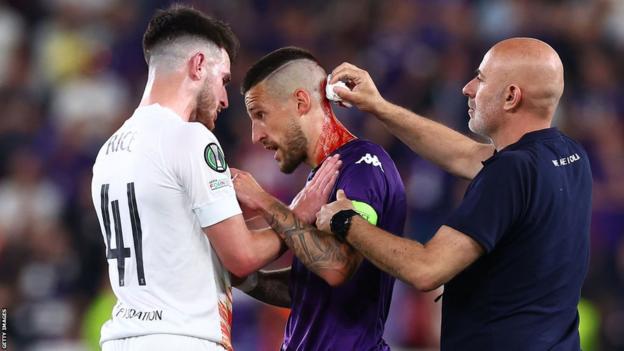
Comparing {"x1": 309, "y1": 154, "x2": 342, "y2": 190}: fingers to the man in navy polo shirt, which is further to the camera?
{"x1": 309, "y1": 154, "x2": 342, "y2": 190}: fingers

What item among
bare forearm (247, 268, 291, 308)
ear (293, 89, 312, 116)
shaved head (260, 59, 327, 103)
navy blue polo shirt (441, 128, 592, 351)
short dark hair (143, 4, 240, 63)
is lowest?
bare forearm (247, 268, 291, 308)

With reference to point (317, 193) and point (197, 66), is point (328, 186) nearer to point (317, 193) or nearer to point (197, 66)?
point (317, 193)

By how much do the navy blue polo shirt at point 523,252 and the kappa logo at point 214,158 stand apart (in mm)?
1107

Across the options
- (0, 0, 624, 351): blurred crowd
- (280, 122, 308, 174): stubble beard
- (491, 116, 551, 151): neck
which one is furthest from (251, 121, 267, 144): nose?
(0, 0, 624, 351): blurred crowd

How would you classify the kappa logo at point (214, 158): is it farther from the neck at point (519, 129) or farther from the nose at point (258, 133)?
the neck at point (519, 129)

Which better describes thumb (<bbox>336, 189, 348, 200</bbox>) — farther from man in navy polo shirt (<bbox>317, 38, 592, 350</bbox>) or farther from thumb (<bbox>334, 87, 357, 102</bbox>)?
thumb (<bbox>334, 87, 357, 102</bbox>)

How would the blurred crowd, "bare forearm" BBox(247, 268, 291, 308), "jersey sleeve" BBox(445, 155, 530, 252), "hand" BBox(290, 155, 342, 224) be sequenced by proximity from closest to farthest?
"jersey sleeve" BBox(445, 155, 530, 252) < "hand" BBox(290, 155, 342, 224) < "bare forearm" BBox(247, 268, 291, 308) < the blurred crowd

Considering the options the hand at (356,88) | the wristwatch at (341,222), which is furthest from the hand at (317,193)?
the hand at (356,88)

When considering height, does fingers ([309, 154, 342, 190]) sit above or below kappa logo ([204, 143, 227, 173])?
below

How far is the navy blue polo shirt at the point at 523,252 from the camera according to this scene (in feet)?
16.3

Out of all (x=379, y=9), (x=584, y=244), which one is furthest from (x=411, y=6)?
(x=584, y=244)

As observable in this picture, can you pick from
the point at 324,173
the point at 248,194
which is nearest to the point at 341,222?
the point at 324,173

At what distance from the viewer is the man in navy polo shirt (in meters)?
4.96

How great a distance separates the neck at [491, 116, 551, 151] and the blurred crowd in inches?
192
